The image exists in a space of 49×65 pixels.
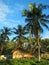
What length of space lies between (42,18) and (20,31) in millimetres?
19041

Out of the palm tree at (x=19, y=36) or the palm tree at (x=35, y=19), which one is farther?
the palm tree at (x=19, y=36)

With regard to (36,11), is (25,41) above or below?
A: below

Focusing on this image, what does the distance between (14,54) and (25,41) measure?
6112 millimetres

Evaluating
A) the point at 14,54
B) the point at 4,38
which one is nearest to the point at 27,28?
the point at 14,54

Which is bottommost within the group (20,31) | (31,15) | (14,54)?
(14,54)

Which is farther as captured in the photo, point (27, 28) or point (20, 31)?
point (20, 31)

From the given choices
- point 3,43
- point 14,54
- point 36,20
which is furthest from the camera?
point 3,43

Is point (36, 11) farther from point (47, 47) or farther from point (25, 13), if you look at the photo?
point (47, 47)

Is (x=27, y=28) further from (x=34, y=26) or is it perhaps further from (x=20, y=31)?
(x=20, y=31)

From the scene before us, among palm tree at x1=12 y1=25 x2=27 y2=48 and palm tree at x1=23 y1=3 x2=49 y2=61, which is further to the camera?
palm tree at x1=12 y1=25 x2=27 y2=48

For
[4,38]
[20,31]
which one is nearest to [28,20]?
[20,31]

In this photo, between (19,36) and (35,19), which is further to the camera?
(19,36)

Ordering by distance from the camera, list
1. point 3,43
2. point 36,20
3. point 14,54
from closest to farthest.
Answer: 1. point 36,20
2. point 14,54
3. point 3,43

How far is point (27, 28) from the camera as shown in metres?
51.6
